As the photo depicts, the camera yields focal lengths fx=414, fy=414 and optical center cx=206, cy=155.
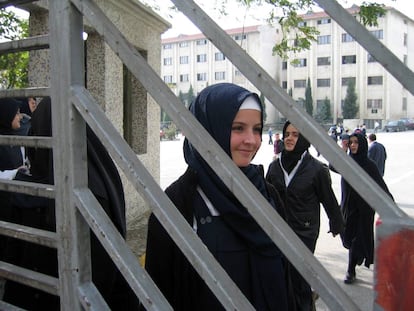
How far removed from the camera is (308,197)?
3.60 m

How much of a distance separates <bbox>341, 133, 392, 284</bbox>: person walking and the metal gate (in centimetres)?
375

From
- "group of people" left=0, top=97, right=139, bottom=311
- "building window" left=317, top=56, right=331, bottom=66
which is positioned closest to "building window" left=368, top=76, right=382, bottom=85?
"building window" left=317, top=56, right=331, bottom=66

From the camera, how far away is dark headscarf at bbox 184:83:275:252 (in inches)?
Result: 57.5

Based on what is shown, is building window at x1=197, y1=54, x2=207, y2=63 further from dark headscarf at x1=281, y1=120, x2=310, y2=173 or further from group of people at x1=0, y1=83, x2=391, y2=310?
group of people at x1=0, y1=83, x2=391, y2=310

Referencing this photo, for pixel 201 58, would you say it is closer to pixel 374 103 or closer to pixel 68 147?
pixel 374 103

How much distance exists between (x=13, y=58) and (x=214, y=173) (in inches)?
197

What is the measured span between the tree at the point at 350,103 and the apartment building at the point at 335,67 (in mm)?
679

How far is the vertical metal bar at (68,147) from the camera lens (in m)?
1.15

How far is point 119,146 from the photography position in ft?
3.49

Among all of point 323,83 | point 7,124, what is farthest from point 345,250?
point 323,83

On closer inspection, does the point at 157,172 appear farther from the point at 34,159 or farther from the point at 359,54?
the point at 359,54

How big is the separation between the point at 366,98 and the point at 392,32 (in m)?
7.45

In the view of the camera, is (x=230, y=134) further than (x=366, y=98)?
No

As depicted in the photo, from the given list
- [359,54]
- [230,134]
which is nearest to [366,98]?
[359,54]
